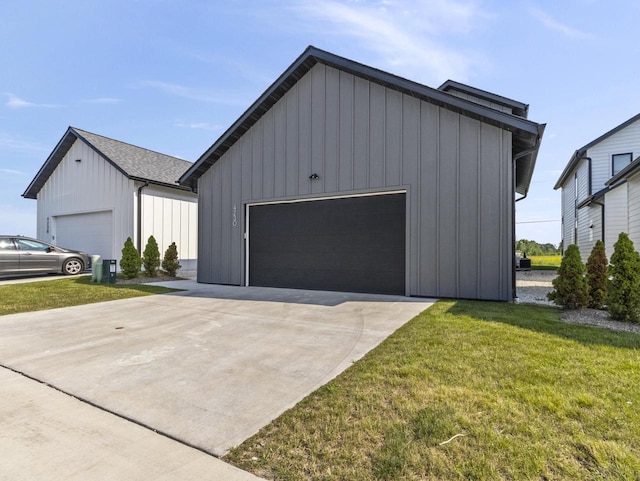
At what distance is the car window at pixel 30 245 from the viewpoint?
10.4 meters

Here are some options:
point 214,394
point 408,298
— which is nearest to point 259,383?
point 214,394

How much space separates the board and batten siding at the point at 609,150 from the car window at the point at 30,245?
73.3ft

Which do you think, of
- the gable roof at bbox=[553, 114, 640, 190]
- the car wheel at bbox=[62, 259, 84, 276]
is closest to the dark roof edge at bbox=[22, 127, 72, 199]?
the car wheel at bbox=[62, 259, 84, 276]

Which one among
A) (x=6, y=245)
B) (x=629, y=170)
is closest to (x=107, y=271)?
(x=6, y=245)

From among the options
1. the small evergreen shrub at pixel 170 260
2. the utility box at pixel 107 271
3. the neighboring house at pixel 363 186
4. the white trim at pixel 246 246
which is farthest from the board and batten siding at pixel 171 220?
the white trim at pixel 246 246

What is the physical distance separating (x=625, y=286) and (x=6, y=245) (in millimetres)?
15759

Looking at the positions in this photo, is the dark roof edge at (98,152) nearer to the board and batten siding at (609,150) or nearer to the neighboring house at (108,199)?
the neighboring house at (108,199)

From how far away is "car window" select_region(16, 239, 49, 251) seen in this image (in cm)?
1039

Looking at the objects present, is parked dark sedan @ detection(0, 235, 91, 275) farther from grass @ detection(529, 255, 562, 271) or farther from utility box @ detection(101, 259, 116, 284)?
grass @ detection(529, 255, 562, 271)

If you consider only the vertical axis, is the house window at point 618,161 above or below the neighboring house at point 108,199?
above

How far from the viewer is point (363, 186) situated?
7.80 metres

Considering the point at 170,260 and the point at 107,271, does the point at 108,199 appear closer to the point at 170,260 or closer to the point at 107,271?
the point at 170,260

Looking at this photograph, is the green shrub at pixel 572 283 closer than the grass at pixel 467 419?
No

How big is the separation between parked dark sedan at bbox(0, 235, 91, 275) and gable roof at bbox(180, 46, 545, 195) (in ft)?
17.5
